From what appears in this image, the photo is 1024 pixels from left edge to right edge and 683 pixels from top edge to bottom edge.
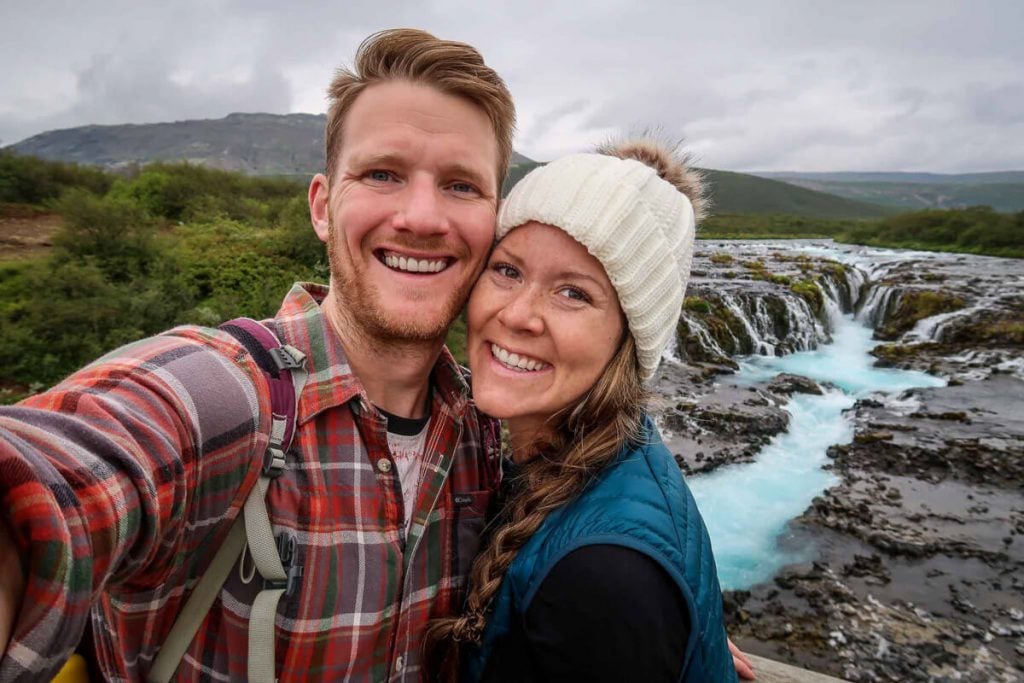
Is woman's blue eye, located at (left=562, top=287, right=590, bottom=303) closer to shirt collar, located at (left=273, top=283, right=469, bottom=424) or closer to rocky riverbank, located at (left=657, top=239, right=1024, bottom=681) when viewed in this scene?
shirt collar, located at (left=273, top=283, right=469, bottom=424)

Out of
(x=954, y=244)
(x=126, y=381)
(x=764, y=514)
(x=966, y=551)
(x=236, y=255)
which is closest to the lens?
(x=126, y=381)

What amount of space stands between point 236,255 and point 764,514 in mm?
14192

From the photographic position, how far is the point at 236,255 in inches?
583

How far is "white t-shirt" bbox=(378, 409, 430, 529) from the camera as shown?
1847 millimetres

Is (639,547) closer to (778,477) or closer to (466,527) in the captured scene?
(466,527)

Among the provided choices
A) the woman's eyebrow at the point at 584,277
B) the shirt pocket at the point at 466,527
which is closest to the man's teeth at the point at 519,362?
the woman's eyebrow at the point at 584,277

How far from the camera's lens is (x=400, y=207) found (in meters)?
2.04

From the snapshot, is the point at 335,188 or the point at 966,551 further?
the point at 966,551

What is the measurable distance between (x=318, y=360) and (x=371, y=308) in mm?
310

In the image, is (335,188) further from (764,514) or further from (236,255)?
(236,255)

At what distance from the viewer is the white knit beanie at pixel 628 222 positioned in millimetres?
1985

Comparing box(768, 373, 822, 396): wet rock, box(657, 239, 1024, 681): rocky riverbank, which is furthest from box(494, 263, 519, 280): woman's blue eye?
box(768, 373, 822, 396): wet rock

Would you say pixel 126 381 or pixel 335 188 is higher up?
pixel 335 188

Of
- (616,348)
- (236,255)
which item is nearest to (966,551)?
(616,348)
